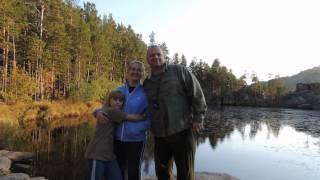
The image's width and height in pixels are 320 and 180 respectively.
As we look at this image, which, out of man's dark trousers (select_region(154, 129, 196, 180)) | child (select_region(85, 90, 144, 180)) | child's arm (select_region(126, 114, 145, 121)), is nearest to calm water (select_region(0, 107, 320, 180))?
man's dark trousers (select_region(154, 129, 196, 180))

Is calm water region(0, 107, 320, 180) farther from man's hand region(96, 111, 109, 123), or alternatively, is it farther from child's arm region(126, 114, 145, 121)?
child's arm region(126, 114, 145, 121)

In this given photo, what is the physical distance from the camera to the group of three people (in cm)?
525

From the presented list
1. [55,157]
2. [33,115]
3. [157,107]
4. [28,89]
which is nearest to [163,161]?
[157,107]

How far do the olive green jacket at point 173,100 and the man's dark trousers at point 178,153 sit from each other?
15cm

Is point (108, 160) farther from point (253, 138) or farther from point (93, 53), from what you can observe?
point (93, 53)

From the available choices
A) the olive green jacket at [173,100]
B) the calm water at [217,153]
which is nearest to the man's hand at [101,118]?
the olive green jacket at [173,100]

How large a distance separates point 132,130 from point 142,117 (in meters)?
0.23

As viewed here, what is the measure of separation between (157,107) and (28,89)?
89.0ft

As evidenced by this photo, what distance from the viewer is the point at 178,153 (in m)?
5.57

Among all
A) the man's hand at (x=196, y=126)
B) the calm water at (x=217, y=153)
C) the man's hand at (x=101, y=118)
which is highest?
the man's hand at (x=101, y=118)

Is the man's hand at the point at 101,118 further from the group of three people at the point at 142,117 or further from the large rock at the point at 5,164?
the large rock at the point at 5,164

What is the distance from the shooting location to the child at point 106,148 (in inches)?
206

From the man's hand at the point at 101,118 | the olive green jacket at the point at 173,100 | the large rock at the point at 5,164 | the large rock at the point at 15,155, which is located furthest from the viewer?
the large rock at the point at 15,155

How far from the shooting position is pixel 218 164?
1589 cm
